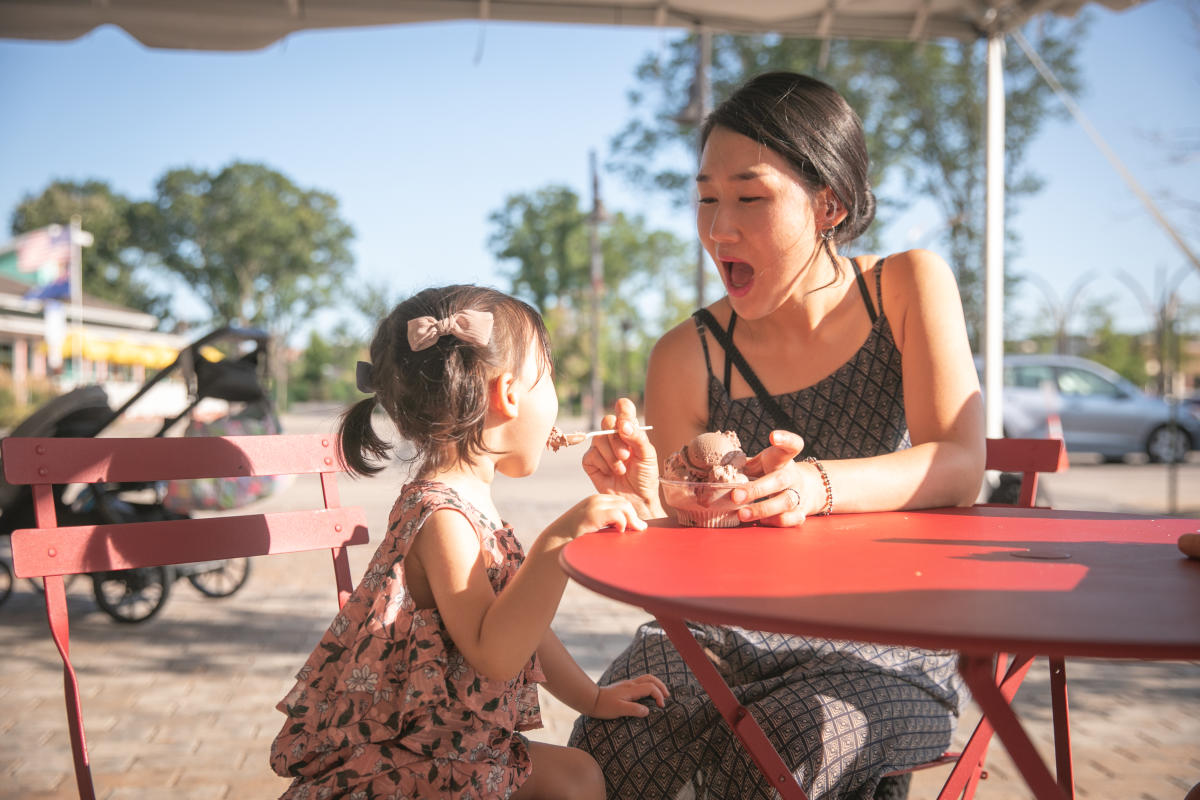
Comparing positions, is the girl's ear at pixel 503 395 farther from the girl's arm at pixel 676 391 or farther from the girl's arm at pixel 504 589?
the girl's arm at pixel 676 391

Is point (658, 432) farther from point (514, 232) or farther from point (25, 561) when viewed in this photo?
point (514, 232)

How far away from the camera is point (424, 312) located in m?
1.59

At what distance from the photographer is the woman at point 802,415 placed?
4.96 ft

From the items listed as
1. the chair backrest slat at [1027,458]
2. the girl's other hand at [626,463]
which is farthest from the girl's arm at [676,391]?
the chair backrest slat at [1027,458]

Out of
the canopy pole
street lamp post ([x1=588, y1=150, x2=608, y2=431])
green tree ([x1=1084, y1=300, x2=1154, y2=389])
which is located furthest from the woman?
green tree ([x1=1084, y1=300, x2=1154, y2=389])

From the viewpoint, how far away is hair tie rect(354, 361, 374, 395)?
1.67 m

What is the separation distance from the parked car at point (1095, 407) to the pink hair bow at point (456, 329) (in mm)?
12513

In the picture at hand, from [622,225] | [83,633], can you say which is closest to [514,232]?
[622,225]

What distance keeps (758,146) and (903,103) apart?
19656mm

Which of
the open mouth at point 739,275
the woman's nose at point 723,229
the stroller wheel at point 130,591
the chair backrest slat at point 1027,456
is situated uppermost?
the woman's nose at point 723,229

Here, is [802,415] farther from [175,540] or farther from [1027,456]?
[175,540]

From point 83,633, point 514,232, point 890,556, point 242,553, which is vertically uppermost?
point 514,232

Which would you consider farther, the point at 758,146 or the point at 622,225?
the point at 622,225

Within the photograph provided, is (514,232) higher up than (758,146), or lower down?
higher up
